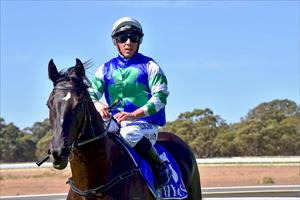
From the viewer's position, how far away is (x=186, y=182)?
27.7ft

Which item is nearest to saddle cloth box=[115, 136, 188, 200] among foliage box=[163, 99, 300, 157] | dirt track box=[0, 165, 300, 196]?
dirt track box=[0, 165, 300, 196]

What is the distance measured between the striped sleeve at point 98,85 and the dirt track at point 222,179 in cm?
2655

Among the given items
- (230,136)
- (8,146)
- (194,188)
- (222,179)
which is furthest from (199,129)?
(194,188)

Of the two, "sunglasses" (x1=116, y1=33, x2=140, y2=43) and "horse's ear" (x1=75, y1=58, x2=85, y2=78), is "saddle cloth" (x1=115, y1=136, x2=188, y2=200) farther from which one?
"sunglasses" (x1=116, y1=33, x2=140, y2=43)

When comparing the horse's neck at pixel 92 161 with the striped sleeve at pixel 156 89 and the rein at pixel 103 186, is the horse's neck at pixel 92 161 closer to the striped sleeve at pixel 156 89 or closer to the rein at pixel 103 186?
the rein at pixel 103 186

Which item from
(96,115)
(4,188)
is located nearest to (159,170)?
(96,115)

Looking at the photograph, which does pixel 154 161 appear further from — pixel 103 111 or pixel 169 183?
pixel 103 111

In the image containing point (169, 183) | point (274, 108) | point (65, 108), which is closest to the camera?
point (65, 108)

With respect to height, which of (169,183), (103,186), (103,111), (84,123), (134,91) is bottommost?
(169,183)

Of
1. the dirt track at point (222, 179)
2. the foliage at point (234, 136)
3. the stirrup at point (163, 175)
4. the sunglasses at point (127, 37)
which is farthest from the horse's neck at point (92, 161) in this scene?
the foliage at point (234, 136)

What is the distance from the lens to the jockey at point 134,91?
22.3ft

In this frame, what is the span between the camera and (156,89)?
689 centimetres

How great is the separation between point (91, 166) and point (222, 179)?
35264 mm

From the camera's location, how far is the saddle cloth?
6797 millimetres
